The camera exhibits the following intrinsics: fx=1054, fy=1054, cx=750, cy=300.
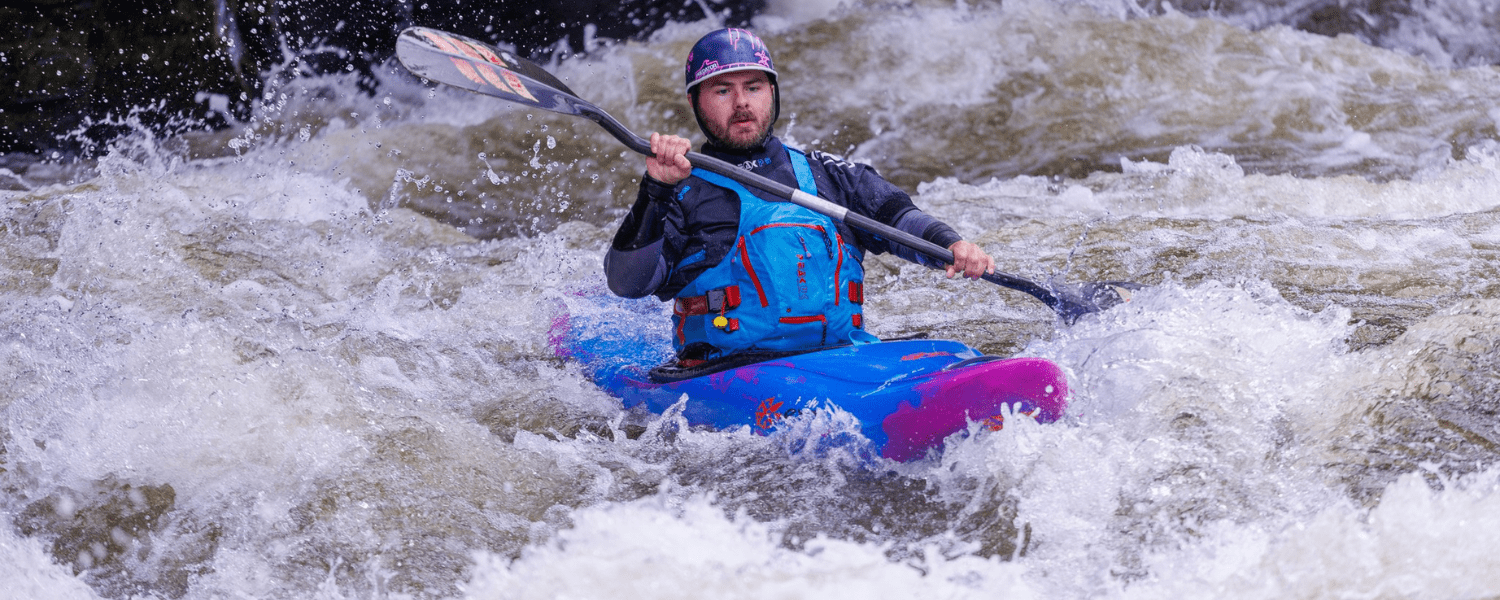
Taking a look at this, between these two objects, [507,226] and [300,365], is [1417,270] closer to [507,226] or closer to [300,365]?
[300,365]

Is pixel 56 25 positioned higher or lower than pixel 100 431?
higher

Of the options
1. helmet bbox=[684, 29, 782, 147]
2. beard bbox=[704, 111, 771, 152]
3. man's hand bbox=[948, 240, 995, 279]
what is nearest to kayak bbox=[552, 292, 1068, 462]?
→ man's hand bbox=[948, 240, 995, 279]

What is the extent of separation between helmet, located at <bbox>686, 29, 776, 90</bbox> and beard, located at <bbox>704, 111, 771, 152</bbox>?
120 mm

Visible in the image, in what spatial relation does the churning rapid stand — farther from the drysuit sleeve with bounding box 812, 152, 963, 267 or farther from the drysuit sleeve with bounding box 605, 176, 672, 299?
the drysuit sleeve with bounding box 812, 152, 963, 267

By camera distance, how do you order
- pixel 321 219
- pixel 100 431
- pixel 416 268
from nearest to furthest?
1. pixel 100 431
2. pixel 416 268
3. pixel 321 219

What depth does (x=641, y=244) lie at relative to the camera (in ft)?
8.46

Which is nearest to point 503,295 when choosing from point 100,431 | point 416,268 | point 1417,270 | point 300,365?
point 416,268

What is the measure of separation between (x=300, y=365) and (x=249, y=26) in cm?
408

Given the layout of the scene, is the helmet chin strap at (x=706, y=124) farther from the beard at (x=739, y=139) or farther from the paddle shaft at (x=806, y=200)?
the paddle shaft at (x=806, y=200)

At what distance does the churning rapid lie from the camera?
198 cm

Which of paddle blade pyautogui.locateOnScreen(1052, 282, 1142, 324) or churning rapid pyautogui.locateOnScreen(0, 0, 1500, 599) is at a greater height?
paddle blade pyautogui.locateOnScreen(1052, 282, 1142, 324)

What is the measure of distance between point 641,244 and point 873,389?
2.28 ft

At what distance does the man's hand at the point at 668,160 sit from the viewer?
2.45 m

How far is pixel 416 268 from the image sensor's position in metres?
4.72
